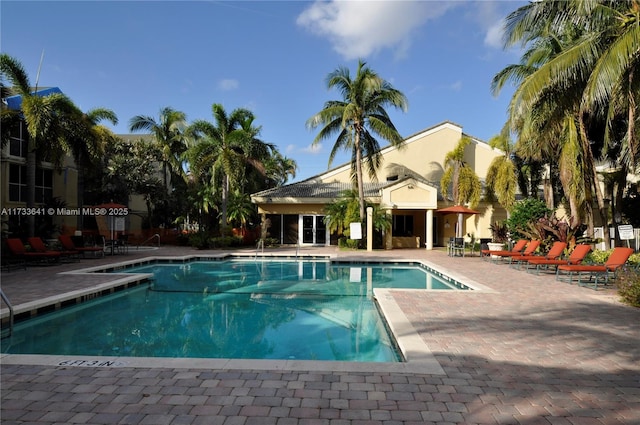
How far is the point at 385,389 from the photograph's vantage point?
12.2ft

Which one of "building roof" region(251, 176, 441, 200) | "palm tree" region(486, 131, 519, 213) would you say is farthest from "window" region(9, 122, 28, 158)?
"palm tree" region(486, 131, 519, 213)

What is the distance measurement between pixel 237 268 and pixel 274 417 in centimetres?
1306

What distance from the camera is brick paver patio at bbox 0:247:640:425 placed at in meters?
3.21

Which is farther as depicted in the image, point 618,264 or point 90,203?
point 90,203

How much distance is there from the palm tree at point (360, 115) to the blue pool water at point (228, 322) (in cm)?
985

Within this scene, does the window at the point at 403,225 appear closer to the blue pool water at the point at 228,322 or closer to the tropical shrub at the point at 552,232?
the tropical shrub at the point at 552,232

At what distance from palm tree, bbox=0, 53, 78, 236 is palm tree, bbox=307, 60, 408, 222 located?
11839mm

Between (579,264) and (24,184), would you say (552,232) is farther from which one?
(24,184)

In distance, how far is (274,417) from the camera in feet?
10.4

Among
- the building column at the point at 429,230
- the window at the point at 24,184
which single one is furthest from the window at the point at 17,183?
the building column at the point at 429,230

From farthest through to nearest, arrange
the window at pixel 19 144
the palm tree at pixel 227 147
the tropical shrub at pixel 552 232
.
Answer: the palm tree at pixel 227 147, the window at pixel 19 144, the tropical shrub at pixel 552 232

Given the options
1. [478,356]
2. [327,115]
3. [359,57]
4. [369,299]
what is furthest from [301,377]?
[359,57]

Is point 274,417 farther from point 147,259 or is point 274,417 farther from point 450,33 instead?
point 147,259

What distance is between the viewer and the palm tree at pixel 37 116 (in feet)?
53.2
